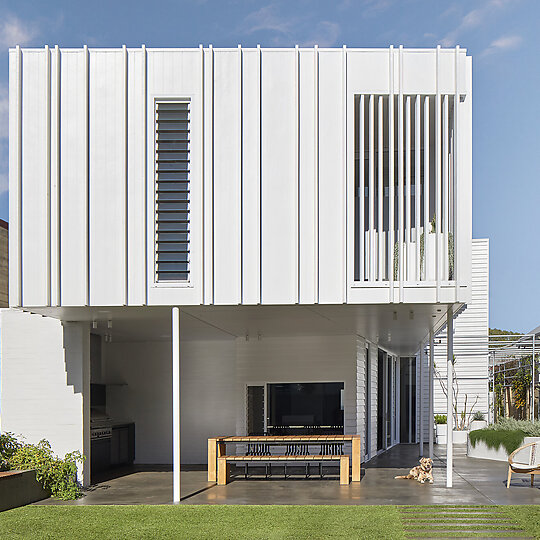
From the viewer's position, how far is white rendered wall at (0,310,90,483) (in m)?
12.7

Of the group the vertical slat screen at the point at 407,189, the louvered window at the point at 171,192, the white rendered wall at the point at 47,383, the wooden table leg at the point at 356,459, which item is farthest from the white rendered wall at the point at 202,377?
the louvered window at the point at 171,192

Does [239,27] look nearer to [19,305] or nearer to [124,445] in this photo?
[124,445]

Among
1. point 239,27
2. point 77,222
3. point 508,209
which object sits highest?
point 239,27

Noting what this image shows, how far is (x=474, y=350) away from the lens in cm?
2505

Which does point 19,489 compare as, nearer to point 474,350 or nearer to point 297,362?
point 297,362

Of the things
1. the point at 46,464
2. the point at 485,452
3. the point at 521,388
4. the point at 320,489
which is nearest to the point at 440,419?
the point at 521,388

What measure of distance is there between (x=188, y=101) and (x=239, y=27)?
43751 mm

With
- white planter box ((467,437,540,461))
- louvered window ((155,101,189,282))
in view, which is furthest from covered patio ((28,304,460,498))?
louvered window ((155,101,189,282))

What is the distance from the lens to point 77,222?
36.3 ft

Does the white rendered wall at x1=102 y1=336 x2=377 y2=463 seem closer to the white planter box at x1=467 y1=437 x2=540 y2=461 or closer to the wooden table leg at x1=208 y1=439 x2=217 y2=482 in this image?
the white planter box at x1=467 y1=437 x2=540 y2=461

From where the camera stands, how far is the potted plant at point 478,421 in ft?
75.6

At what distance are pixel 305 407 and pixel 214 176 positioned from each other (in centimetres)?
695

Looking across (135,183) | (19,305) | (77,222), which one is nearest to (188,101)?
(135,183)

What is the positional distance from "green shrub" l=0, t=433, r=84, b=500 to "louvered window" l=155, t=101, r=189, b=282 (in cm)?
344
